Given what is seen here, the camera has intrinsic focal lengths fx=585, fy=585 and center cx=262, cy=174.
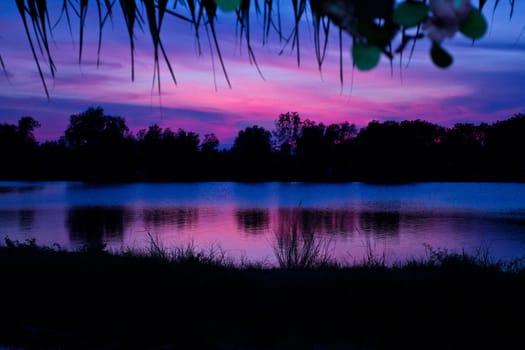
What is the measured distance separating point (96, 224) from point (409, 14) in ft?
105

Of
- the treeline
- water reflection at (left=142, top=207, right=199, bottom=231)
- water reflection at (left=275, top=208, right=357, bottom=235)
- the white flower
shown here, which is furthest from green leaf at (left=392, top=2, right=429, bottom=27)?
the treeline

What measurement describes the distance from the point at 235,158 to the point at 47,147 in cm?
3333

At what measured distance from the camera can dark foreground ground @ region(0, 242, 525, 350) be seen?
4.89 m

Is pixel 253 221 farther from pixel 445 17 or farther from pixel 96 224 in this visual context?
pixel 445 17

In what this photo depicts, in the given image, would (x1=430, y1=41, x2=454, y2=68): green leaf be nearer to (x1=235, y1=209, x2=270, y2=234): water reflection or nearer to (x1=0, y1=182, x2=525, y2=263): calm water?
(x1=0, y1=182, x2=525, y2=263): calm water

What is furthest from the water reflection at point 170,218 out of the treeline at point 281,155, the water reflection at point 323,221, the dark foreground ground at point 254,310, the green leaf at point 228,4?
the treeline at point 281,155

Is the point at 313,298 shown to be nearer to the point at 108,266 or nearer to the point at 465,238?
the point at 108,266

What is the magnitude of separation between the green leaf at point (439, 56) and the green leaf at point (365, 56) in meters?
0.07

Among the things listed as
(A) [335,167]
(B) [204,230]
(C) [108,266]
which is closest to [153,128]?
(A) [335,167]

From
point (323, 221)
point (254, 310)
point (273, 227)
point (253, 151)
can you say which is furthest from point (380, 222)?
point (253, 151)

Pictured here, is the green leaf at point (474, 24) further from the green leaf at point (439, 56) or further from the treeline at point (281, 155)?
the treeline at point (281, 155)

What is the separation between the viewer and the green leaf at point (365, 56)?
66cm

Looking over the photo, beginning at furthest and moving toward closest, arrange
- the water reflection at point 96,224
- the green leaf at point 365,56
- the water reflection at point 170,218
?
the water reflection at point 170,218 < the water reflection at point 96,224 < the green leaf at point 365,56

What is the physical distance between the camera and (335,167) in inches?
4225
